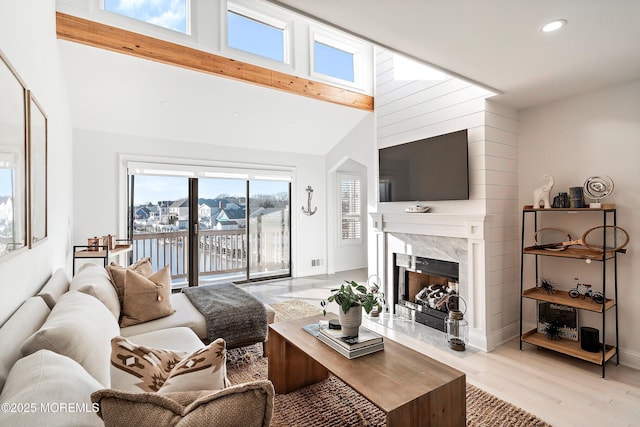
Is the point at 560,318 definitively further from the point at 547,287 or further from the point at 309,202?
the point at 309,202

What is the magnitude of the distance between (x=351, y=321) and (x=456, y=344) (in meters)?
1.55

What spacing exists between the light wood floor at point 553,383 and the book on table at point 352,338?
41.1 inches

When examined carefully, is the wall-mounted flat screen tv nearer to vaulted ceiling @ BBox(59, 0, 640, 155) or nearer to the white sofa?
vaulted ceiling @ BBox(59, 0, 640, 155)

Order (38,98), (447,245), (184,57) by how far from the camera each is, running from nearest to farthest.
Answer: (38,98) < (447,245) < (184,57)

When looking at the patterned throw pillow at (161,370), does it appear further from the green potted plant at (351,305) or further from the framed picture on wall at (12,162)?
the green potted plant at (351,305)

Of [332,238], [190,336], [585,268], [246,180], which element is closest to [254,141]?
[246,180]

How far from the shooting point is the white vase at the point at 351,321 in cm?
195

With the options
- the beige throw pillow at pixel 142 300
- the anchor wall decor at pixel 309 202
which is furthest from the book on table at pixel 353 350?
the anchor wall decor at pixel 309 202

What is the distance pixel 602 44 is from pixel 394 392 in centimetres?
241

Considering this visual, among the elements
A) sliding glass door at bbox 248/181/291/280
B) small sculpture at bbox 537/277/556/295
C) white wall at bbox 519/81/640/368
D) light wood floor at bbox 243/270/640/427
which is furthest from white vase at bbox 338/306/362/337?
sliding glass door at bbox 248/181/291/280

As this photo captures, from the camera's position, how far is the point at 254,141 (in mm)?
5367

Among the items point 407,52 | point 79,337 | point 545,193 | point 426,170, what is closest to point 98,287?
point 79,337

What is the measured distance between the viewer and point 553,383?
240 cm

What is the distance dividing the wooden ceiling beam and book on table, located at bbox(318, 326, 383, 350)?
Answer: 317cm
